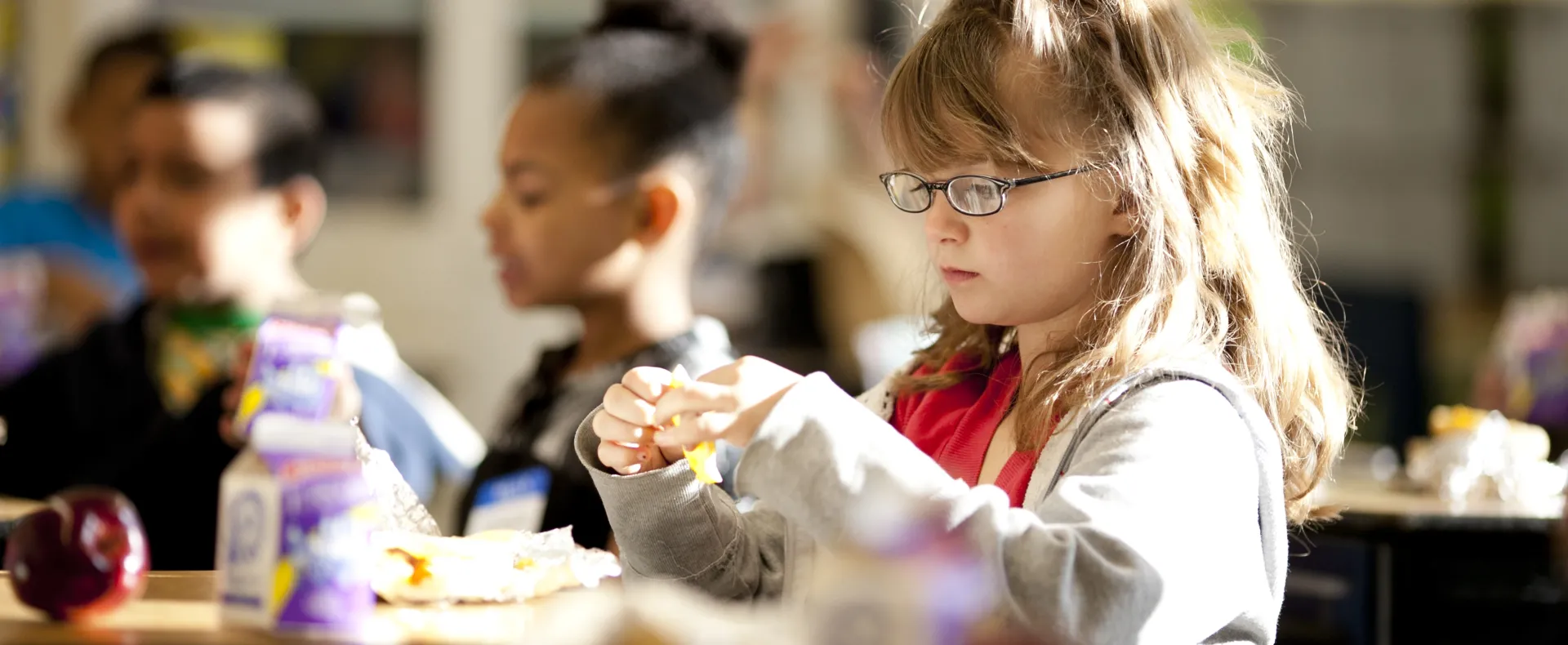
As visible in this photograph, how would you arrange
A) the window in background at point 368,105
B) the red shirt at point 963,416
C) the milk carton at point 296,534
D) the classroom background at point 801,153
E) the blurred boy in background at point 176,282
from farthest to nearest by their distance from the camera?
the window in background at point 368,105 < the classroom background at point 801,153 < the blurred boy in background at point 176,282 < the red shirt at point 963,416 < the milk carton at point 296,534

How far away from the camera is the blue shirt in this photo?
3.19 metres

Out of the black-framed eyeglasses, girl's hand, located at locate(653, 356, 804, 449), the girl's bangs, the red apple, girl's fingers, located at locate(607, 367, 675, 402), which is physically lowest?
the red apple

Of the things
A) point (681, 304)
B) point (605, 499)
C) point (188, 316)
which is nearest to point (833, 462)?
point (605, 499)

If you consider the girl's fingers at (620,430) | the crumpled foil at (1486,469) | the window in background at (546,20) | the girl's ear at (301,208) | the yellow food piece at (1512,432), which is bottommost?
the crumpled foil at (1486,469)

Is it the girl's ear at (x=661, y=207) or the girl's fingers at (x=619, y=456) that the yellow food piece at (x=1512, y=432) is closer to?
the girl's ear at (x=661, y=207)

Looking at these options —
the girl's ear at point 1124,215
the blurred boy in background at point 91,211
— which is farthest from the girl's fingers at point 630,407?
the blurred boy in background at point 91,211

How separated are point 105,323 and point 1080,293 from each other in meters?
1.76

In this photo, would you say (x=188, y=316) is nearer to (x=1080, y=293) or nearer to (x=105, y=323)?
(x=105, y=323)

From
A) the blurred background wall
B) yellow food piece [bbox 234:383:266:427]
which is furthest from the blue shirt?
yellow food piece [bbox 234:383:266:427]

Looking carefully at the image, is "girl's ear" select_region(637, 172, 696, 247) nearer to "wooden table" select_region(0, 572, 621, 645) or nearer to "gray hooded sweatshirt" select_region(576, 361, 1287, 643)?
"gray hooded sweatshirt" select_region(576, 361, 1287, 643)

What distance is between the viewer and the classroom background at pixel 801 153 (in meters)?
4.54

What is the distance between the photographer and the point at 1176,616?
0.84m

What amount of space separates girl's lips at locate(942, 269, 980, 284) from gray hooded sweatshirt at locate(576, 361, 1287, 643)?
127mm

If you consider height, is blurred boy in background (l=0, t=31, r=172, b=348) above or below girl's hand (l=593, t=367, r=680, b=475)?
below
